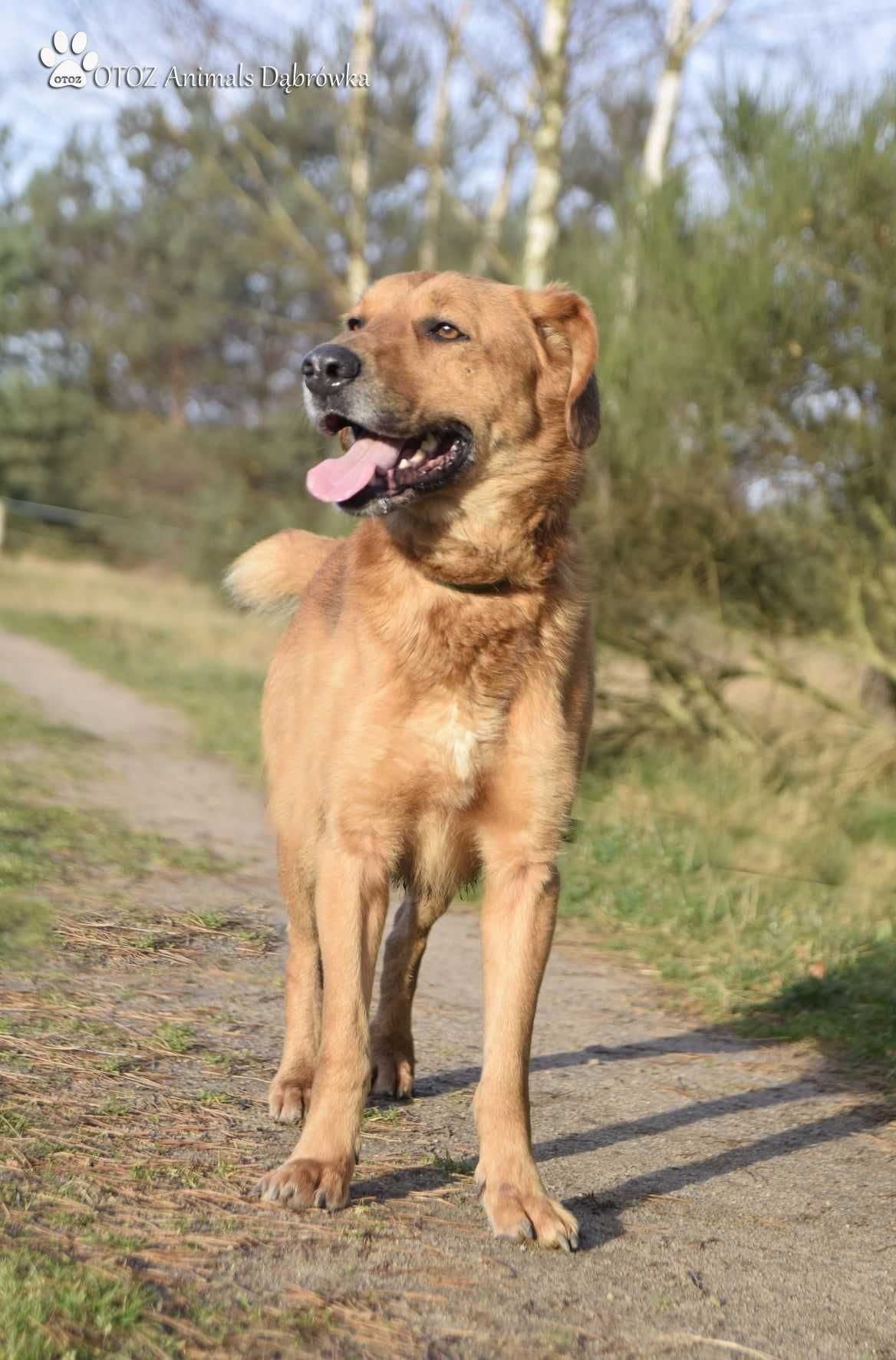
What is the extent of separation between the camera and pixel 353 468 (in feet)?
11.5

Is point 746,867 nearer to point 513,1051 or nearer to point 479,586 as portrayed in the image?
point 479,586

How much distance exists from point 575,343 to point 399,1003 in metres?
1.82

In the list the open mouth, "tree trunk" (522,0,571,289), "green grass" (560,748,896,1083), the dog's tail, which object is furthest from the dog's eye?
"tree trunk" (522,0,571,289)

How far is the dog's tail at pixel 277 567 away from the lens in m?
4.53

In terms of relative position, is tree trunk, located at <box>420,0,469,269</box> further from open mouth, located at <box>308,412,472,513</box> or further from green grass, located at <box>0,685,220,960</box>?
open mouth, located at <box>308,412,472,513</box>

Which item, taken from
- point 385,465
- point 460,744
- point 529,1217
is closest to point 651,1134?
point 529,1217

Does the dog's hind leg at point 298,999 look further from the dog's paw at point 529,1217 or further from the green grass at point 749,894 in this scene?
the green grass at point 749,894

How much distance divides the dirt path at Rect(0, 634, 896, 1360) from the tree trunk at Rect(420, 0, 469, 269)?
10412 mm

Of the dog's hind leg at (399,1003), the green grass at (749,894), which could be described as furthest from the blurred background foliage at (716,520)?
the dog's hind leg at (399,1003)

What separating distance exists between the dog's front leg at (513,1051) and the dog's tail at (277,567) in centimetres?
157

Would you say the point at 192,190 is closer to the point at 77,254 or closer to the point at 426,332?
the point at 77,254

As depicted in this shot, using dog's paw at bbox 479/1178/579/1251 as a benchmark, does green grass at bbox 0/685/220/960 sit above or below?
below

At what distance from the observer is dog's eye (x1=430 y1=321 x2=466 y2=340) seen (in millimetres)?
3674

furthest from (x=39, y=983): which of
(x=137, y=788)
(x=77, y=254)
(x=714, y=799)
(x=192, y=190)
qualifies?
(x=77, y=254)
